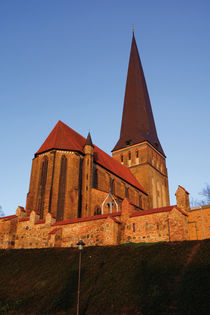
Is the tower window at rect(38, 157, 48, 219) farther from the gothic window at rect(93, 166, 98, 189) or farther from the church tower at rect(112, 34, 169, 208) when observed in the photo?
the church tower at rect(112, 34, 169, 208)

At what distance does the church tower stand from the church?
0.59 feet

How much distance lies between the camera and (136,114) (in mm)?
57031

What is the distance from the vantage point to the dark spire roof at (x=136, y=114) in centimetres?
5553

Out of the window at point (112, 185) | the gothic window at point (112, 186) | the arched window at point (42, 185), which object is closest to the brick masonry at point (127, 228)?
the arched window at point (42, 185)

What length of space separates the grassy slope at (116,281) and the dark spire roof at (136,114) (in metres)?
39.1

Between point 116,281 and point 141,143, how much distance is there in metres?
41.7

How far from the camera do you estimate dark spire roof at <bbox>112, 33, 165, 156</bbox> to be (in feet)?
182

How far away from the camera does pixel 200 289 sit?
1045 centimetres

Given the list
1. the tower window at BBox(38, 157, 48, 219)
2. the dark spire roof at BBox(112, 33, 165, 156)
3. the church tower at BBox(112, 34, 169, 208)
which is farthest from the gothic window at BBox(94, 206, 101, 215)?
the dark spire roof at BBox(112, 33, 165, 156)

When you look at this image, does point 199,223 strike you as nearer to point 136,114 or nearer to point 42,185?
point 42,185

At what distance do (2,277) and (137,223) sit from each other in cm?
999

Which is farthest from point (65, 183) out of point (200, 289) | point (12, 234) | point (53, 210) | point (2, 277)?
point (200, 289)

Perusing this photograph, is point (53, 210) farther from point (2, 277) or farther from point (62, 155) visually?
point (2, 277)

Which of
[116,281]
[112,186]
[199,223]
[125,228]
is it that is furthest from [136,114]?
[116,281]
